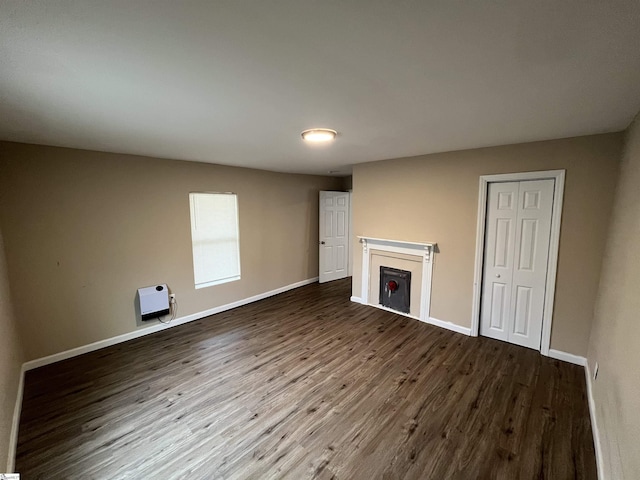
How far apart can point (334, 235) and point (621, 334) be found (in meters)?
4.77

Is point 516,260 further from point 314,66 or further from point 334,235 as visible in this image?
point 334,235

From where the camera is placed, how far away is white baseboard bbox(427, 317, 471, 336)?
3572 mm

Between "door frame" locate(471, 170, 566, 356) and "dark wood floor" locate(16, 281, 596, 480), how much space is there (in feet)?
1.46

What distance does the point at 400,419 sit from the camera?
2.18 metres

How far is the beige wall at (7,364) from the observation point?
5.49 ft

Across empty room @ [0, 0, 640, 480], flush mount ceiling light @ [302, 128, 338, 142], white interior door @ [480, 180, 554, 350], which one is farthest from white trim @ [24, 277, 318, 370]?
white interior door @ [480, 180, 554, 350]

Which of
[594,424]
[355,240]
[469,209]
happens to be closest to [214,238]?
[355,240]

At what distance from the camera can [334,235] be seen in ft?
20.2

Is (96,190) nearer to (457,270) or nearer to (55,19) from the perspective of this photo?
(55,19)

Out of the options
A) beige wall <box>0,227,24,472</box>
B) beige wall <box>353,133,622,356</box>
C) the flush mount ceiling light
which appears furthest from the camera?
beige wall <box>353,133,622,356</box>

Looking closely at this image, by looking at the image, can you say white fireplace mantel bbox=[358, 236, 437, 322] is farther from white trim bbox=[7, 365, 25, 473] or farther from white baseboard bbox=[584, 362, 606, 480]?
white trim bbox=[7, 365, 25, 473]

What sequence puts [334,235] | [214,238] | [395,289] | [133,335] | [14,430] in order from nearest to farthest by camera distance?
[14,430] < [133,335] < [395,289] < [214,238] < [334,235]

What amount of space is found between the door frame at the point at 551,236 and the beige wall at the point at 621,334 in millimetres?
407

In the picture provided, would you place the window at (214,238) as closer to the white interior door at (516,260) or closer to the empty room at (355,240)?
the empty room at (355,240)
